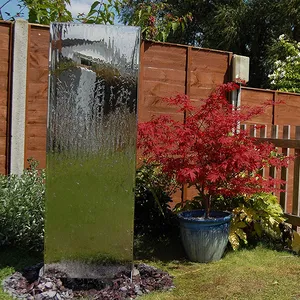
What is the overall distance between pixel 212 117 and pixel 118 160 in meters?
1.27

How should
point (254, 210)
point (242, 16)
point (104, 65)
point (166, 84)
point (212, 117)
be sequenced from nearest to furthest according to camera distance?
point (104, 65) → point (212, 117) → point (254, 210) → point (166, 84) → point (242, 16)

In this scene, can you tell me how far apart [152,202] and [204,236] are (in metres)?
0.92

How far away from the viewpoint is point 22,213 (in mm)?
4273

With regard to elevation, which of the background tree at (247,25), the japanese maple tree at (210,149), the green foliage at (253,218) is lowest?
the green foliage at (253,218)

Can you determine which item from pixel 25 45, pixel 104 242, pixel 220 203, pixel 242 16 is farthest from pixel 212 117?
pixel 242 16

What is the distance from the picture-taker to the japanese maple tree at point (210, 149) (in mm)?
4180

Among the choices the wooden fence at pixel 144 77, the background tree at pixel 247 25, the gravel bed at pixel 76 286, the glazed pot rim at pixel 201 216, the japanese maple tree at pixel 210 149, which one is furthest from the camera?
the background tree at pixel 247 25

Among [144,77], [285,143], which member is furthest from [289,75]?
[144,77]

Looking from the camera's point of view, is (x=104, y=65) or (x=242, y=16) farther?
(x=242, y=16)

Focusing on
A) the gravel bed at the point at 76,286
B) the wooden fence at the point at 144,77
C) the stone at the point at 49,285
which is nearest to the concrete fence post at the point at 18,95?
the wooden fence at the point at 144,77

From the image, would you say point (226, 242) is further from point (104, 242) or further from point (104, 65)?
point (104, 65)

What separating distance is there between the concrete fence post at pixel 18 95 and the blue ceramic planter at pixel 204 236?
6.39ft

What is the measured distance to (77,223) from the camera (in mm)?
3518

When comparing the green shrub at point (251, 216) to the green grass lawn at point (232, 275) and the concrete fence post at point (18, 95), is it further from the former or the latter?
the concrete fence post at point (18, 95)
